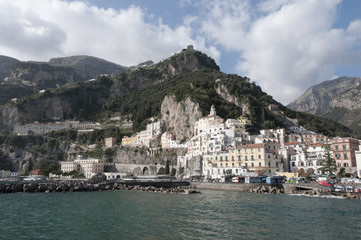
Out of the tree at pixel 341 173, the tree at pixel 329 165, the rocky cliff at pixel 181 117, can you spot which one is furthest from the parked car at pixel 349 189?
the rocky cliff at pixel 181 117

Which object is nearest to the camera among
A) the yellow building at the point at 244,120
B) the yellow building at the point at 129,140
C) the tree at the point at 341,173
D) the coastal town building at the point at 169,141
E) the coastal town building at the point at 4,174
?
the tree at the point at 341,173

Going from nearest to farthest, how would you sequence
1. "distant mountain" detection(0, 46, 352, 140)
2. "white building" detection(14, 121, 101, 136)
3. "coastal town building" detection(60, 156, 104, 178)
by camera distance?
"distant mountain" detection(0, 46, 352, 140) → "coastal town building" detection(60, 156, 104, 178) → "white building" detection(14, 121, 101, 136)

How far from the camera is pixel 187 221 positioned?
78.8 feet

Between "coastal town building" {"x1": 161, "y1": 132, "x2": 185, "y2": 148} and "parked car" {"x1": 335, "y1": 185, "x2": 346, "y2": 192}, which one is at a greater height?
"coastal town building" {"x1": 161, "y1": 132, "x2": 185, "y2": 148}

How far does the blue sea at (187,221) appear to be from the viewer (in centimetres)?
2005

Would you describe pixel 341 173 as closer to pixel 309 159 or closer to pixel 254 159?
pixel 309 159

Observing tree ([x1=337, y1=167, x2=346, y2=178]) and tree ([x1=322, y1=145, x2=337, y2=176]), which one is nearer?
tree ([x1=322, y1=145, x2=337, y2=176])

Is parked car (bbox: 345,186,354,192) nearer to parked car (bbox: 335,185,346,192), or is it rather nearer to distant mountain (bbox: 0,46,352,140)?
parked car (bbox: 335,185,346,192)

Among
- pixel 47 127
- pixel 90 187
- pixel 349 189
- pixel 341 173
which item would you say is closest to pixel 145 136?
pixel 90 187

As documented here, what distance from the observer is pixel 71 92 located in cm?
14800

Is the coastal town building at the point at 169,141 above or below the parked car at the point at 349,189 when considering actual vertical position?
above

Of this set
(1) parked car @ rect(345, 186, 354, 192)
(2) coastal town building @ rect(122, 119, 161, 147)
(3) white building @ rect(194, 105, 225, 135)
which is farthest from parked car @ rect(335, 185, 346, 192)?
(2) coastal town building @ rect(122, 119, 161, 147)

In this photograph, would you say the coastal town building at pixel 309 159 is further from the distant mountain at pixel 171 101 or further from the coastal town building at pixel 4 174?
the coastal town building at pixel 4 174

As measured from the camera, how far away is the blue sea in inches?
789
